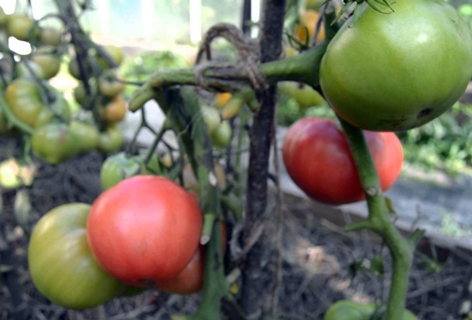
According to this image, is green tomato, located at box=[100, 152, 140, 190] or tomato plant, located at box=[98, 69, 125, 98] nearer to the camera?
green tomato, located at box=[100, 152, 140, 190]

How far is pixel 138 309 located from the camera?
1.35 metres

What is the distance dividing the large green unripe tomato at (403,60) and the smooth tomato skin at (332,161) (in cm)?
20

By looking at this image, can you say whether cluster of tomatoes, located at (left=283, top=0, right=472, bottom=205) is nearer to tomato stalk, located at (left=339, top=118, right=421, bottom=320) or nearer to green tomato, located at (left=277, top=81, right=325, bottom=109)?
tomato stalk, located at (left=339, top=118, right=421, bottom=320)

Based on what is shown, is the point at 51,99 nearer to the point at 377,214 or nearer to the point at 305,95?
the point at 305,95

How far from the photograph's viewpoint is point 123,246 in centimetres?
48

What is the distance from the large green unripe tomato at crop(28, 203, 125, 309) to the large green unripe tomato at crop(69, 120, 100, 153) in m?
0.63

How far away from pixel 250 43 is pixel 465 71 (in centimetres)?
24

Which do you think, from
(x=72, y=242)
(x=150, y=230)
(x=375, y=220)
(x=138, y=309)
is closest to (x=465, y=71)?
(x=375, y=220)

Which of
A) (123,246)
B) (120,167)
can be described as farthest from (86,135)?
(123,246)

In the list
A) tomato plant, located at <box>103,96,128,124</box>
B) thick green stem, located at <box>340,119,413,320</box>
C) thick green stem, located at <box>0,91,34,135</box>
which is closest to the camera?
thick green stem, located at <box>340,119,413,320</box>

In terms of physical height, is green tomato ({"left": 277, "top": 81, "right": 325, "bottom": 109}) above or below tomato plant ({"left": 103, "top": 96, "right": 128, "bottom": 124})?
above

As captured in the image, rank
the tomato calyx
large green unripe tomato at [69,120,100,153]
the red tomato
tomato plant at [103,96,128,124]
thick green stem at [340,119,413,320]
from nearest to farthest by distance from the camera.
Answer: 1. the tomato calyx
2. thick green stem at [340,119,413,320]
3. the red tomato
4. large green unripe tomato at [69,120,100,153]
5. tomato plant at [103,96,128,124]

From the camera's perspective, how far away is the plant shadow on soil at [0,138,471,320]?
1327mm

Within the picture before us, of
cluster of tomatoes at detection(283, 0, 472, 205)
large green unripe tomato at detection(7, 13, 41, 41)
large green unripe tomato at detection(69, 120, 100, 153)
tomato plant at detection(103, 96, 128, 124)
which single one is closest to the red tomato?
cluster of tomatoes at detection(283, 0, 472, 205)
